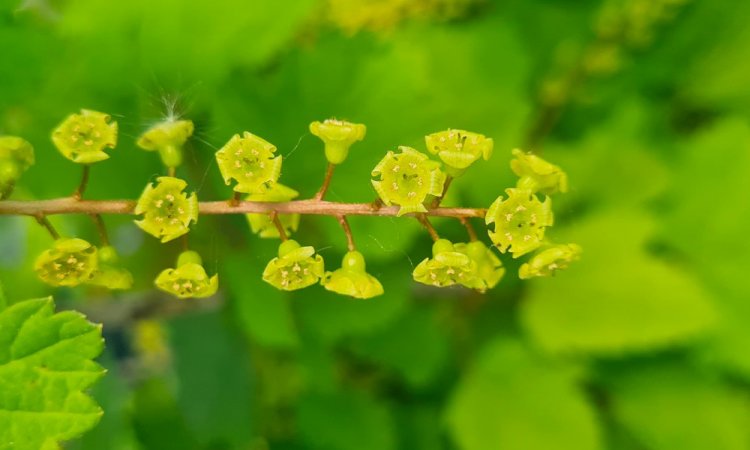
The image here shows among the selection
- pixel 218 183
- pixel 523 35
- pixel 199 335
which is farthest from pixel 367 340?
pixel 523 35

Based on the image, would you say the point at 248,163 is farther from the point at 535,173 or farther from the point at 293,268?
the point at 535,173

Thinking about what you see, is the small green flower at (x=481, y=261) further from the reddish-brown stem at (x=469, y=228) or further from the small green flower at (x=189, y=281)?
the small green flower at (x=189, y=281)

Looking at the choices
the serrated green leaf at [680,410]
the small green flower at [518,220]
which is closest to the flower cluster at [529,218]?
the small green flower at [518,220]

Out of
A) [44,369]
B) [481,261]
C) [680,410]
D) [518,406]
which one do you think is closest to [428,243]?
[481,261]

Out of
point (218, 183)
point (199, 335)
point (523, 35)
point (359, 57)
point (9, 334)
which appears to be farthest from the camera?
point (523, 35)

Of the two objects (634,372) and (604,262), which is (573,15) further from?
(634,372)

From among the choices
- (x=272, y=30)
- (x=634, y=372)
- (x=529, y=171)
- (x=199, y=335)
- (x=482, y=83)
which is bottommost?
(x=634, y=372)
